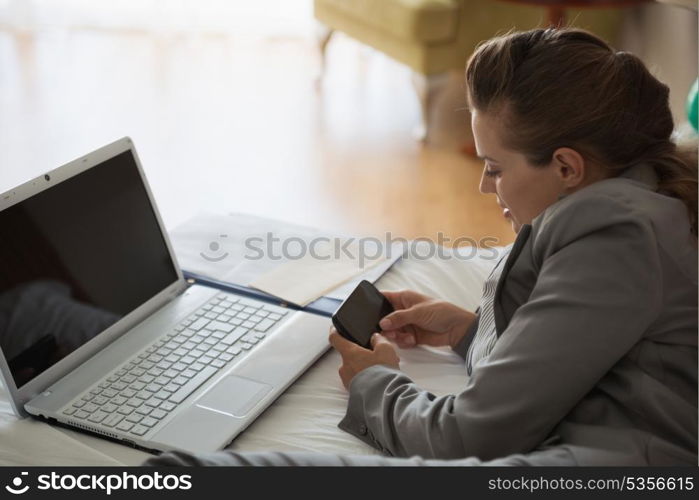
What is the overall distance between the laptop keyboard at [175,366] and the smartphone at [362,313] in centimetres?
14

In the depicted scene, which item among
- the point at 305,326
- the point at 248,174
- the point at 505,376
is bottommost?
the point at 248,174

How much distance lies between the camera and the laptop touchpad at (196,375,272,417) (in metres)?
1.34

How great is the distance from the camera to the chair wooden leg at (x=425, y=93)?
11.3 feet

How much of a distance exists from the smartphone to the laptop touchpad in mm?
152

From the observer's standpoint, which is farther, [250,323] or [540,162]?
[250,323]

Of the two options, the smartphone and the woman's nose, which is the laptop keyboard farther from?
the woman's nose

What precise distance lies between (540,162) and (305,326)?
0.50 m

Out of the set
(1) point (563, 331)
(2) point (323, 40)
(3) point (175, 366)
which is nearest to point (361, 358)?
(3) point (175, 366)

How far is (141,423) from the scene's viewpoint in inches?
51.4

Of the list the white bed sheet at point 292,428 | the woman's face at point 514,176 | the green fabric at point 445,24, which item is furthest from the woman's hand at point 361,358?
the green fabric at point 445,24

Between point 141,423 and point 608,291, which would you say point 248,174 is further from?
point 608,291

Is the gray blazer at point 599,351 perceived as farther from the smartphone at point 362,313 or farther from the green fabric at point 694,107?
the smartphone at point 362,313

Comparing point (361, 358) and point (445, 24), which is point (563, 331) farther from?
point (445, 24)
